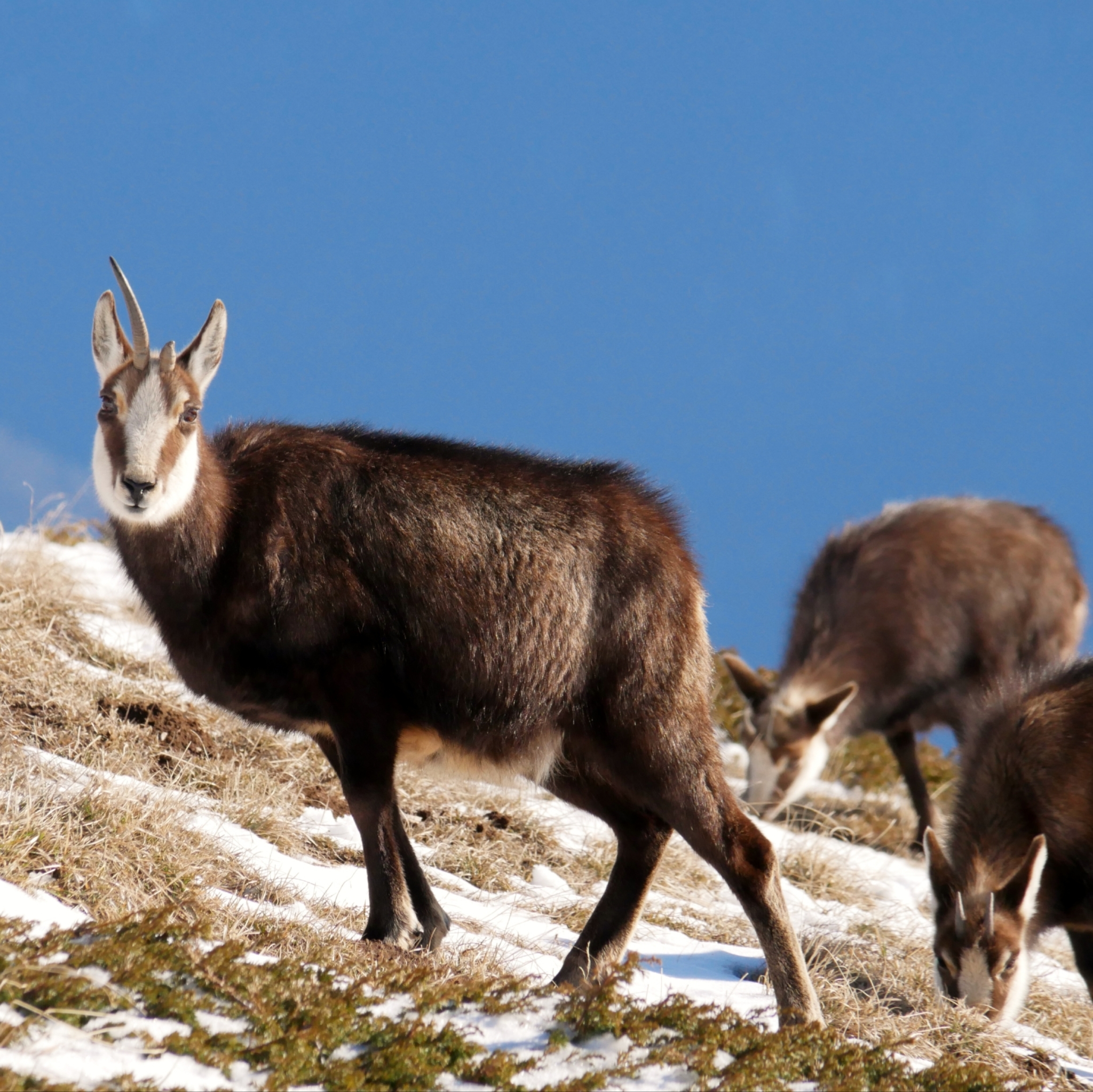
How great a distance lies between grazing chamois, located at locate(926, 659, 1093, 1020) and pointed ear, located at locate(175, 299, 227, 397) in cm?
438

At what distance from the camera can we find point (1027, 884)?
6.23m

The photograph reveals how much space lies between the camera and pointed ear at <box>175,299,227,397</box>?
4.95 m

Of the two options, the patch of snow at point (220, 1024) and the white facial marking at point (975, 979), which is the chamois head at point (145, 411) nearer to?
the patch of snow at point (220, 1024)

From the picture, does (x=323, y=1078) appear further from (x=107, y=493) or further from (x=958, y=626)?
(x=958, y=626)

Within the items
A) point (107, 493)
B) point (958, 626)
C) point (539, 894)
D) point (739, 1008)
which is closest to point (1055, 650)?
point (958, 626)

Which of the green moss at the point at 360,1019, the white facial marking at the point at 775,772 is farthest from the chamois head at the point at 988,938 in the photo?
the white facial marking at the point at 775,772

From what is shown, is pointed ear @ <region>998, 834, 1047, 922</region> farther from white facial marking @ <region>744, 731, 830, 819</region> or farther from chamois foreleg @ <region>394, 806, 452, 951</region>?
white facial marking @ <region>744, 731, 830, 819</region>

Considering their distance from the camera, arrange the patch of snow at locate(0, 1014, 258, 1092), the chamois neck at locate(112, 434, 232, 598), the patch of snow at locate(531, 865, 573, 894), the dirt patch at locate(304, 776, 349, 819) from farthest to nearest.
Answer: the dirt patch at locate(304, 776, 349, 819) < the patch of snow at locate(531, 865, 573, 894) < the chamois neck at locate(112, 434, 232, 598) < the patch of snow at locate(0, 1014, 258, 1092)

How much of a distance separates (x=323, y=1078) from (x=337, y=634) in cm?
189

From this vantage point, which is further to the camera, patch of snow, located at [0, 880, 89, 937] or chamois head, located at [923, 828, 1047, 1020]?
chamois head, located at [923, 828, 1047, 1020]

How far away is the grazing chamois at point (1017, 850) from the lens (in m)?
6.17

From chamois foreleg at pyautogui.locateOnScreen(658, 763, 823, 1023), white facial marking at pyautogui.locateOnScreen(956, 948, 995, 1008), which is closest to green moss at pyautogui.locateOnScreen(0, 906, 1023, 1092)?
chamois foreleg at pyautogui.locateOnScreen(658, 763, 823, 1023)

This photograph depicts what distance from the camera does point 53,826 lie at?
191 inches

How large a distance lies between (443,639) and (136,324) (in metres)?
1.78
